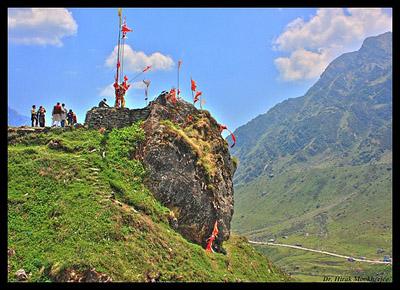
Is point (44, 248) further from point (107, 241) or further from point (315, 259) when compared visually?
point (315, 259)

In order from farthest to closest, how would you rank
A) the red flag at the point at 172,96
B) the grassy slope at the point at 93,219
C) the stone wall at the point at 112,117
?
1. the red flag at the point at 172,96
2. the stone wall at the point at 112,117
3. the grassy slope at the point at 93,219

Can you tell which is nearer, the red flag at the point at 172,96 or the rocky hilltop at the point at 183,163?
the rocky hilltop at the point at 183,163

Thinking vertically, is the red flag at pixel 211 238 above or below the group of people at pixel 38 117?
A: below

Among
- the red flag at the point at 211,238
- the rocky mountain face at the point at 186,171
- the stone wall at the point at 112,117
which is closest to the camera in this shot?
the red flag at the point at 211,238

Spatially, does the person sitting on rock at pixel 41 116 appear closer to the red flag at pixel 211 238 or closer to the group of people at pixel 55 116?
the group of people at pixel 55 116

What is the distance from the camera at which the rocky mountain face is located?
32.0 m

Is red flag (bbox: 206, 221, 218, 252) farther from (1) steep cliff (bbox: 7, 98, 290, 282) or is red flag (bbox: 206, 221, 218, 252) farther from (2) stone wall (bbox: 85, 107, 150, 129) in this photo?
(2) stone wall (bbox: 85, 107, 150, 129)

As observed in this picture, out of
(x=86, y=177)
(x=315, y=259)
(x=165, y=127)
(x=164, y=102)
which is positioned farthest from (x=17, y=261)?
(x=315, y=259)

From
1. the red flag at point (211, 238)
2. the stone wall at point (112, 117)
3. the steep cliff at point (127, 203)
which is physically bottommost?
the red flag at point (211, 238)

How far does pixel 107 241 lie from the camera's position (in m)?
23.9

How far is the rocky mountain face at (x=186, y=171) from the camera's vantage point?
32.0 meters

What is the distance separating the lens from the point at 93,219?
2489 cm

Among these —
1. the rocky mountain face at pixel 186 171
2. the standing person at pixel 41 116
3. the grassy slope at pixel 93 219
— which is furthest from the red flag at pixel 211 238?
the standing person at pixel 41 116

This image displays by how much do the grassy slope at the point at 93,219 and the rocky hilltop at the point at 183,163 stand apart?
1129 millimetres
